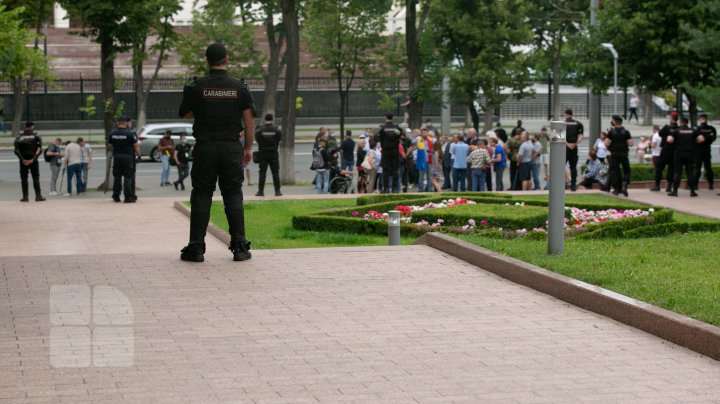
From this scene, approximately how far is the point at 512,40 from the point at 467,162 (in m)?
18.3

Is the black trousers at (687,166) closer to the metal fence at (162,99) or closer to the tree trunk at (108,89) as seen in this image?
the tree trunk at (108,89)

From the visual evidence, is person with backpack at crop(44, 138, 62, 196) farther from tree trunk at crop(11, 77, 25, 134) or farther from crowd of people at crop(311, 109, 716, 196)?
tree trunk at crop(11, 77, 25, 134)

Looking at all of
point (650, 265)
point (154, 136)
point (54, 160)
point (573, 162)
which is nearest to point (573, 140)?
point (573, 162)

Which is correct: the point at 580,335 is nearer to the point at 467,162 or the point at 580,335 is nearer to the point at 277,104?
the point at 467,162

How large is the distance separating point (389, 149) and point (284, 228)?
25.7ft

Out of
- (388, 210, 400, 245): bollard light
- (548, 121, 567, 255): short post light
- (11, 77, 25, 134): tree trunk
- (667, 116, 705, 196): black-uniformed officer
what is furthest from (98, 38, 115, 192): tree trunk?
(11, 77, 25, 134): tree trunk

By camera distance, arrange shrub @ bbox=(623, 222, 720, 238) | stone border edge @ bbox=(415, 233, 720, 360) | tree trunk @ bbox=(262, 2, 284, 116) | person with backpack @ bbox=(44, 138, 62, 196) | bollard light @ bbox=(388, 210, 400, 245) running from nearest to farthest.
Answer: stone border edge @ bbox=(415, 233, 720, 360), bollard light @ bbox=(388, 210, 400, 245), shrub @ bbox=(623, 222, 720, 238), person with backpack @ bbox=(44, 138, 62, 196), tree trunk @ bbox=(262, 2, 284, 116)

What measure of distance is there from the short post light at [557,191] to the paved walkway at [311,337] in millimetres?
839

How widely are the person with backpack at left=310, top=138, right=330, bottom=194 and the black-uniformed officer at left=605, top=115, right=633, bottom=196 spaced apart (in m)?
7.57

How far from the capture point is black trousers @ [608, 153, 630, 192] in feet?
71.9

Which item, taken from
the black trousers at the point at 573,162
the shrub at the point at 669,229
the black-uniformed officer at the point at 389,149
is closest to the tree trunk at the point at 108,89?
the black-uniformed officer at the point at 389,149

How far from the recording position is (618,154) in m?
22.2

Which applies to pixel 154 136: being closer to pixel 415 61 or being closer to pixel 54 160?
pixel 415 61

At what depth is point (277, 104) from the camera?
58.0 metres
